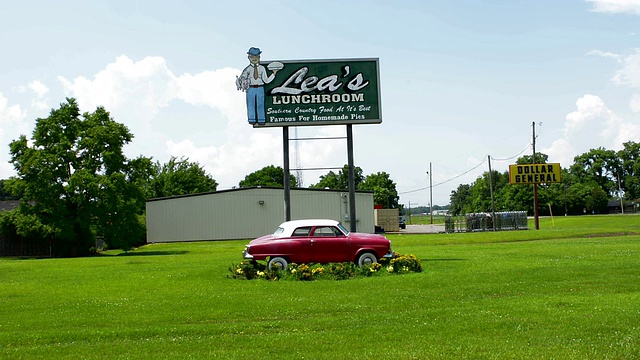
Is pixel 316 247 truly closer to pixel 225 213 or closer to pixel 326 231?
pixel 326 231

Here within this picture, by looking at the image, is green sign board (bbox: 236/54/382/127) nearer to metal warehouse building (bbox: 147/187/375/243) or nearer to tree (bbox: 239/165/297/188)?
metal warehouse building (bbox: 147/187/375/243)

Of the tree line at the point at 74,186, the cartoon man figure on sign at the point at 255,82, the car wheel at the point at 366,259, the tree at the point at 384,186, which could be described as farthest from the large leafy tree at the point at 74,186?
the tree at the point at 384,186

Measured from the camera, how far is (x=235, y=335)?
1038 centimetres

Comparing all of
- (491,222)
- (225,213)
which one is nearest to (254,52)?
(225,213)

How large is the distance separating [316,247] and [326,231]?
661 millimetres

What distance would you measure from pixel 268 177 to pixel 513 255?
107 metres

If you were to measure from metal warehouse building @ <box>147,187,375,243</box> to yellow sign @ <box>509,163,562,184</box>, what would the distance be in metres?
15.7

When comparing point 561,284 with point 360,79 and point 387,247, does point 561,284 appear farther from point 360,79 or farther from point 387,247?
point 360,79

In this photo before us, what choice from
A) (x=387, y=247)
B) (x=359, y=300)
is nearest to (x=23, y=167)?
(x=387, y=247)

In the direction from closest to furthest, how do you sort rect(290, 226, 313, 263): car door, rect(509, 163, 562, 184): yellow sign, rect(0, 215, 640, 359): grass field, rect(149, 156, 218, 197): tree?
1. rect(0, 215, 640, 359): grass field
2. rect(290, 226, 313, 263): car door
3. rect(509, 163, 562, 184): yellow sign
4. rect(149, 156, 218, 197): tree

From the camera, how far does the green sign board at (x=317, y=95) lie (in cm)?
2730

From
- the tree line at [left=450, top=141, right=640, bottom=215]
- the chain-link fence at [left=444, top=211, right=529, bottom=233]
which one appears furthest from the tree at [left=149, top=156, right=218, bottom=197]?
the tree line at [left=450, top=141, right=640, bottom=215]

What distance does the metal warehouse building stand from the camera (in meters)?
57.9

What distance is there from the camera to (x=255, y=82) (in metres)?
27.4
